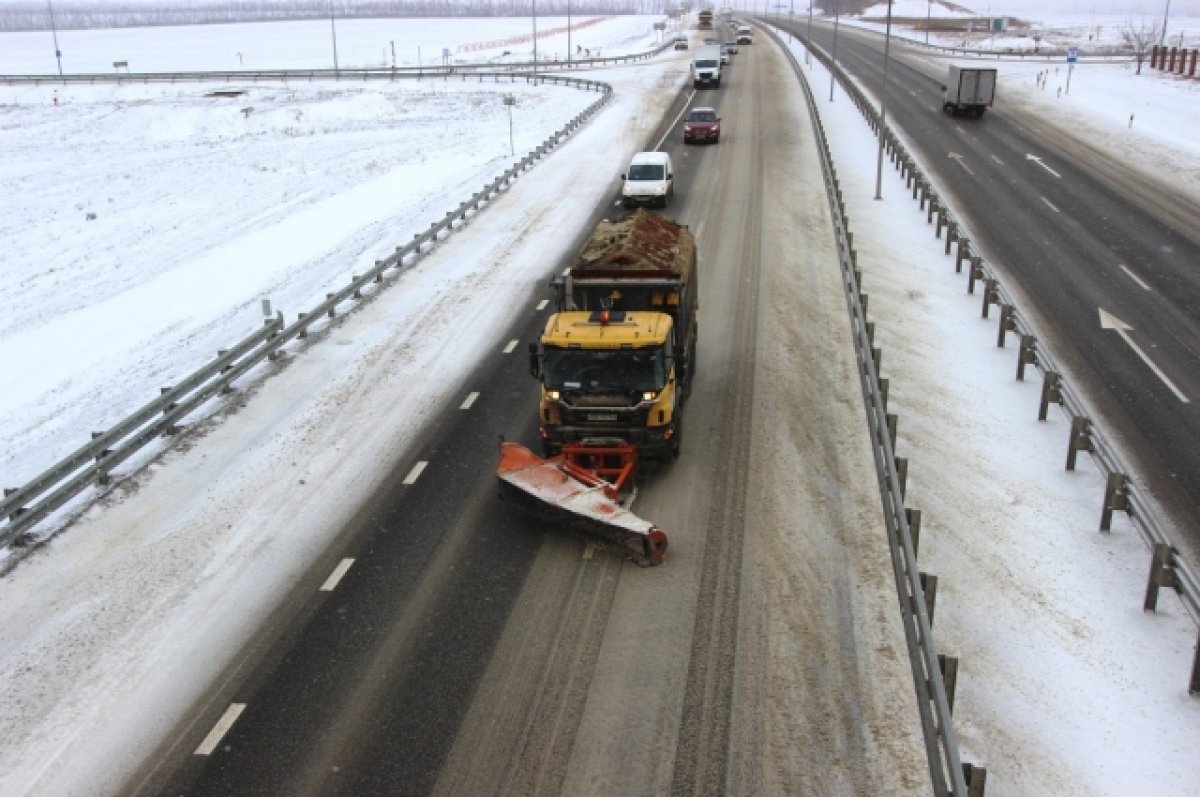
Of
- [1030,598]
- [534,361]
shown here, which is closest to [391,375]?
[534,361]

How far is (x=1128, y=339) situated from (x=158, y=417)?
19.1 m

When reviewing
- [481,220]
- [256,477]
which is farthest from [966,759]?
[481,220]

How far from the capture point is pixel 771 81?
216 ft

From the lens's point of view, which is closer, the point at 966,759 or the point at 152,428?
the point at 966,759

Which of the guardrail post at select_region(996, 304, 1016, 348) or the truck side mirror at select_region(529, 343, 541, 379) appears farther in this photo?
the guardrail post at select_region(996, 304, 1016, 348)

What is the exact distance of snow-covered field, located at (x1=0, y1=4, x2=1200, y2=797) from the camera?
10.1 metres

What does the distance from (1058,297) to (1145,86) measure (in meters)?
46.6

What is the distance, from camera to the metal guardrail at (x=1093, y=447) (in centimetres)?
1105

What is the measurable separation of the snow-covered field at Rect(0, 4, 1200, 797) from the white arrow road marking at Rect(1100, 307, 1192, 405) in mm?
2593

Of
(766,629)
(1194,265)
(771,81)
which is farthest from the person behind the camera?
(771,81)

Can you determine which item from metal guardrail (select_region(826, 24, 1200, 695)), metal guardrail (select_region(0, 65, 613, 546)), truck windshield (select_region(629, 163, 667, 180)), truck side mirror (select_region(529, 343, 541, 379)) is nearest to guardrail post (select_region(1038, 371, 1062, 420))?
metal guardrail (select_region(826, 24, 1200, 695))

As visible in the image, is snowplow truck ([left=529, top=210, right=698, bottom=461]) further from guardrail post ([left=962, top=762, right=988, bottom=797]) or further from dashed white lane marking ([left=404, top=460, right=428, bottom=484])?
guardrail post ([left=962, top=762, right=988, bottom=797])

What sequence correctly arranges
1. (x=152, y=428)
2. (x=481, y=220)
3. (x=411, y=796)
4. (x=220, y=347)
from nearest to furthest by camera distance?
(x=411, y=796)
(x=152, y=428)
(x=220, y=347)
(x=481, y=220)

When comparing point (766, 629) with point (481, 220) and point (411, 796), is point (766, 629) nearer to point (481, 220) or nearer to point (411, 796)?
point (411, 796)
